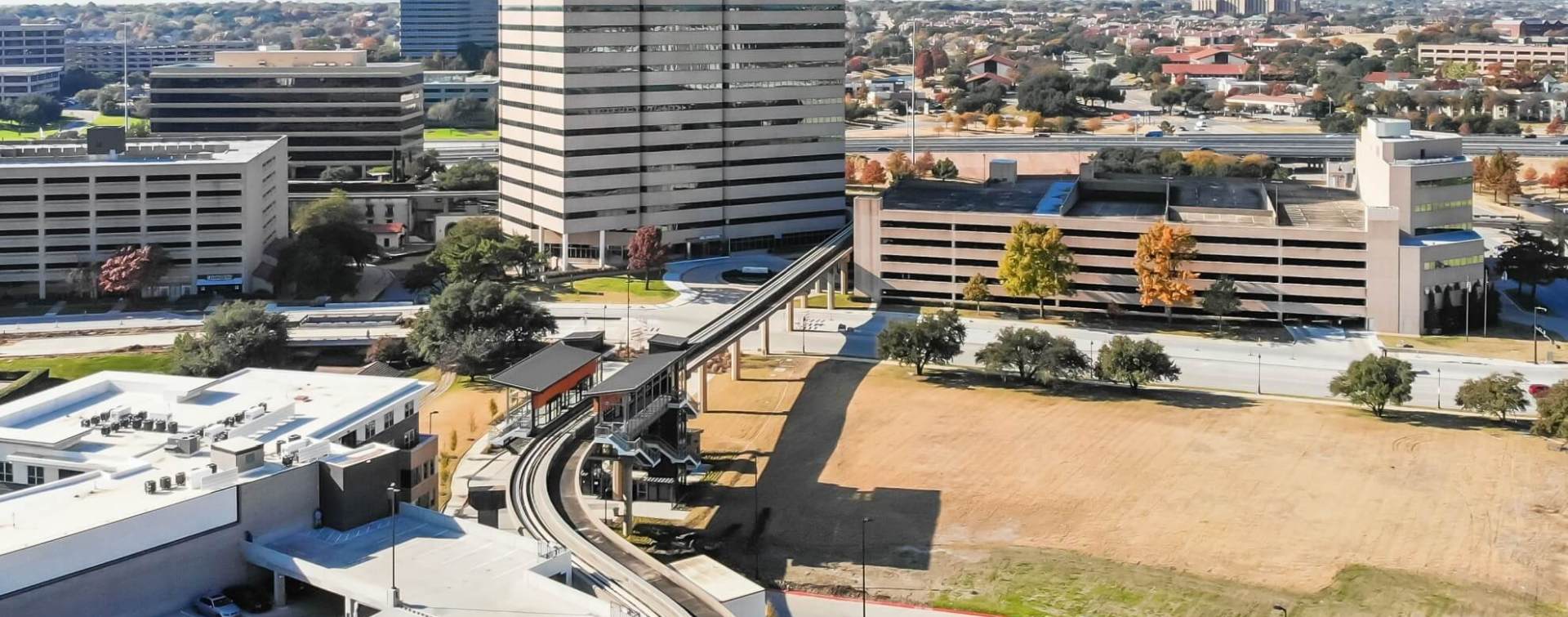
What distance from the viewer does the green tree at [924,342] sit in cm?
10588

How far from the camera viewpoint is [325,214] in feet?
473

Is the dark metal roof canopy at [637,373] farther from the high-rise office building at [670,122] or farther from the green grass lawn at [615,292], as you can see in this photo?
the high-rise office building at [670,122]

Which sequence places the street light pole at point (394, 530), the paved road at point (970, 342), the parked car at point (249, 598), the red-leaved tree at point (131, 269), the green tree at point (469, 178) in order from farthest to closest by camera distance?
the green tree at point (469, 178) < the red-leaved tree at point (131, 269) < the paved road at point (970, 342) < the parked car at point (249, 598) < the street light pole at point (394, 530)

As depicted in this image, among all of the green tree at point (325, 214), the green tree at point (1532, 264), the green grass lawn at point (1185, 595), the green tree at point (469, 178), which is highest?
the green tree at point (469, 178)

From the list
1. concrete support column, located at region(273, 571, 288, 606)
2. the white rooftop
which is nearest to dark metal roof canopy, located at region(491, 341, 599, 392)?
the white rooftop

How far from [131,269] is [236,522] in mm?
73990

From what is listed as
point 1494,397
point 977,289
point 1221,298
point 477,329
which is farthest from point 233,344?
point 1494,397

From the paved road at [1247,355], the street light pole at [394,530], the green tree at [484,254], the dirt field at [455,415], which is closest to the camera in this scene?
the street light pole at [394,530]

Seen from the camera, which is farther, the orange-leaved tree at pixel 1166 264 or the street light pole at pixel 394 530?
the orange-leaved tree at pixel 1166 264

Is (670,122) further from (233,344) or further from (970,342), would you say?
(233,344)

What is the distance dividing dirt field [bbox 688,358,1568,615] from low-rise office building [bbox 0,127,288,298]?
159 feet

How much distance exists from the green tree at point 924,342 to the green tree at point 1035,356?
7.04 ft

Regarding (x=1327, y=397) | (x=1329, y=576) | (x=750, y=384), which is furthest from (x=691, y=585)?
(x=1327, y=397)

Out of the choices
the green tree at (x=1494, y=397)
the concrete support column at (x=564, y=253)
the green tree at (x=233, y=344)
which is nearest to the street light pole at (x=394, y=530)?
the green tree at (x=233, y=344)
